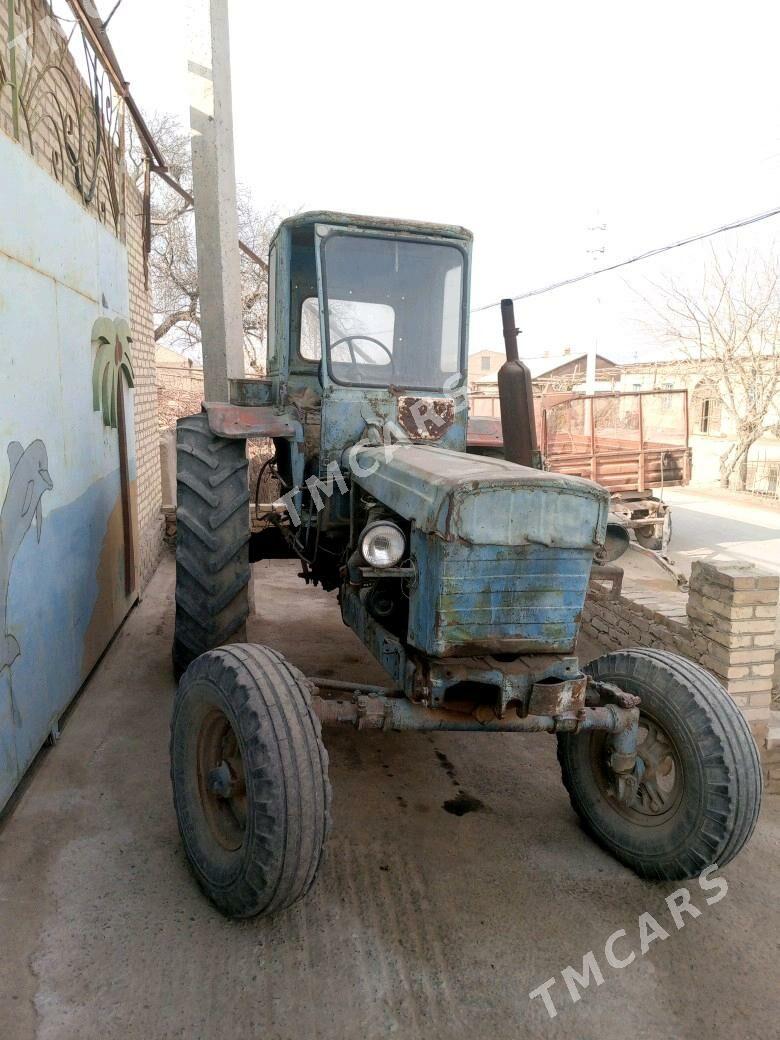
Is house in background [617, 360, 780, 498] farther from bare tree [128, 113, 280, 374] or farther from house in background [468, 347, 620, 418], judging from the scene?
bare tree [128, 113, 280, 374]

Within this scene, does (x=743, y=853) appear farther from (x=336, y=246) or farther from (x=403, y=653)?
(x=336, y=246)

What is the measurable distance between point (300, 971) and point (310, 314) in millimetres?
3341

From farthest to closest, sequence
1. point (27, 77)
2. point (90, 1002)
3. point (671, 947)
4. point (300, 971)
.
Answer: point (27, 77) < point (671, 947) < point (300, 971) < point (90, 1002)

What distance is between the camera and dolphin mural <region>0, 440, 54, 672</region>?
3.07 meters

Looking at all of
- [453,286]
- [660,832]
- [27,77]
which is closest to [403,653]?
[660,832]

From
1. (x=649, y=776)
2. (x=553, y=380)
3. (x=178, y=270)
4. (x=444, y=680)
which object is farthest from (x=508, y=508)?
(x=553, y=380)

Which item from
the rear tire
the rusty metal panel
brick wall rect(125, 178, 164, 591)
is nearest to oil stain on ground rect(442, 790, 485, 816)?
the rusty metal panel

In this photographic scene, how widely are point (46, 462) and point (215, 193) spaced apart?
3.75m

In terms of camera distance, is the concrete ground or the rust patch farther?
the rust patch

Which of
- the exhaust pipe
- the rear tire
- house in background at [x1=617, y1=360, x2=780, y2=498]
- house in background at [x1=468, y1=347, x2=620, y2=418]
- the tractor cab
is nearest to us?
the exhaust pipe

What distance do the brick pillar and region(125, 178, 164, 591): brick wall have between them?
14.5 feet

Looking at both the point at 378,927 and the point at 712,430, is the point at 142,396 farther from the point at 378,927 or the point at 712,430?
the point at 712,430

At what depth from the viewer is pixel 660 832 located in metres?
2.92

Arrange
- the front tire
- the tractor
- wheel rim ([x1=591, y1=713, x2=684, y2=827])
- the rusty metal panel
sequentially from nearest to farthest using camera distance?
the front tire → the tractor → the rusty metal panel → wheel rim ([x1=591, y1=713, x2=684, y2=827])
